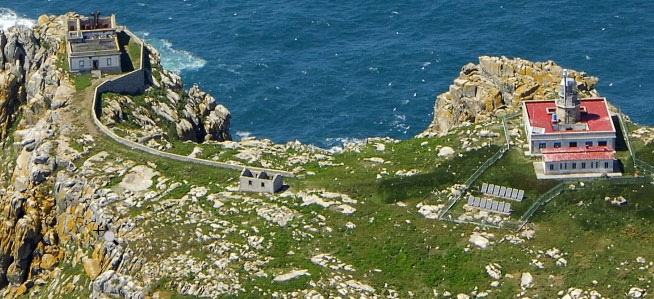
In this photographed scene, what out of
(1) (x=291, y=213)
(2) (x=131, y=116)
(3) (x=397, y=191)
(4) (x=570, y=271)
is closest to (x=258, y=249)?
(1) (x=291, y=213)

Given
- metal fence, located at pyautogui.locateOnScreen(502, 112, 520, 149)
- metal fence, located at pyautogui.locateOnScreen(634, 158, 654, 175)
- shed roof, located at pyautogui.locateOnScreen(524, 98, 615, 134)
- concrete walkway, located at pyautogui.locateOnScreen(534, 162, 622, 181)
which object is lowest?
concrete walkway, located at pyautogui.locateOnScreen(534, 162, 622, 181)

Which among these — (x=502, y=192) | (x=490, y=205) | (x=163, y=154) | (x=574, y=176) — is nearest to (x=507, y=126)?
(x=574, y=176)

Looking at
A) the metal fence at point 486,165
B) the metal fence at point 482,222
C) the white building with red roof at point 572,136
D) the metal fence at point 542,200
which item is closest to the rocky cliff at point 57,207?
the metal fence at point 482,222

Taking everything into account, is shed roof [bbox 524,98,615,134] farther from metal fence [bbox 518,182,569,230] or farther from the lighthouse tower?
metal fence [bbox 518,182,569,230]

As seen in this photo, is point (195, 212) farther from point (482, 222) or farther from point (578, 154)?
point (578, 154)

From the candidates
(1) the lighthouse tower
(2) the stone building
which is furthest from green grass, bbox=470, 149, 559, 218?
(2) the stone building

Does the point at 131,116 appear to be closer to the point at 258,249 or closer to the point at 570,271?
the point at 258,249
